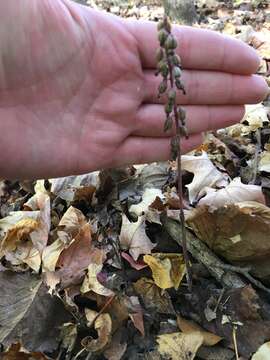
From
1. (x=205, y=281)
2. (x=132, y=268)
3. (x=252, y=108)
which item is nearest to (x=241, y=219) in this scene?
(x=205, y=281)

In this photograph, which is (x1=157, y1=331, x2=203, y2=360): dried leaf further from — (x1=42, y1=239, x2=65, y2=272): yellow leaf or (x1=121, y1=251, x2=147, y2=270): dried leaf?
(x1=42, y1=239, x2=65, y2=272): yellow leaf

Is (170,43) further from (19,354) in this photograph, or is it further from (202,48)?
(19,354)

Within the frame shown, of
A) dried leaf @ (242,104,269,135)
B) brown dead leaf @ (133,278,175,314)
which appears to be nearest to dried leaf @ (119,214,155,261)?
brown dead leaf @ (133,278,175,314)

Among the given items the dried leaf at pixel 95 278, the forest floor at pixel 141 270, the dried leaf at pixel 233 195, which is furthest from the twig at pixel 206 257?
the dried leaf at pixel 95 278

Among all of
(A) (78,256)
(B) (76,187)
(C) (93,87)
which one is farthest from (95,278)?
(C) (93,87)

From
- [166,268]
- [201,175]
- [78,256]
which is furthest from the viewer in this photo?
[201,175]

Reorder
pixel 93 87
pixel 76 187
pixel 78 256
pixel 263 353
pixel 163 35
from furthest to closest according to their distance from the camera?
pixel 76 187 < pixel 93 87 < pixel 78 256 < pixel 263 353 < pixel 163 35
